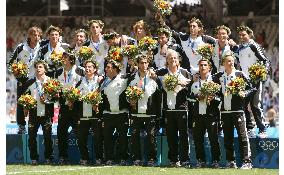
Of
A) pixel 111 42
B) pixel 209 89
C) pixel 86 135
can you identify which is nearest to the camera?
pixel 209 89

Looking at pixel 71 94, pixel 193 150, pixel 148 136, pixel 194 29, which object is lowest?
pixel 193 150

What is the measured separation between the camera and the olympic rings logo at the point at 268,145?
12062 mm

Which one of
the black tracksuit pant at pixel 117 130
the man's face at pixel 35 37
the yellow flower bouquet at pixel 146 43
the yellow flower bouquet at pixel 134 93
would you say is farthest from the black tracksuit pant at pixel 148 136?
the man's face at pixel 35 37

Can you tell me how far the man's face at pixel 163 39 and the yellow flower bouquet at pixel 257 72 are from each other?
4.50 ft

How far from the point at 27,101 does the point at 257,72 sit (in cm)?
349

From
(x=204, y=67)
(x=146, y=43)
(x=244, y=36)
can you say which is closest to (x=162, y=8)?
(x=146, y=43)

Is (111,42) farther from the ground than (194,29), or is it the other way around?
(194,29)

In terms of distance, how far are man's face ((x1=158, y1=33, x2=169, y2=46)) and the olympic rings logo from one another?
82.7 inches

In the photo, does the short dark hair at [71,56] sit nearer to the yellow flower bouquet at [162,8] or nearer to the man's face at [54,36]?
the man's face at [54,36]

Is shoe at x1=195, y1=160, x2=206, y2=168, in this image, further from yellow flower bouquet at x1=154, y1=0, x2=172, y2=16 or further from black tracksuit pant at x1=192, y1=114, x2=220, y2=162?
yellow flower bouquet at x1=154, y1=0, x2=172, y2=16

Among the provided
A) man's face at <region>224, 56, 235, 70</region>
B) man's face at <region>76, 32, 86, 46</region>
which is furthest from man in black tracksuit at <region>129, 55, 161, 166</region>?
man's face at <region>76, 32, 86, 46</region>

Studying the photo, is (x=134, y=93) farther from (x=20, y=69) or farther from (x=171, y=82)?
(x=20, y=69)

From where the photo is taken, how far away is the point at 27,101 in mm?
12367
